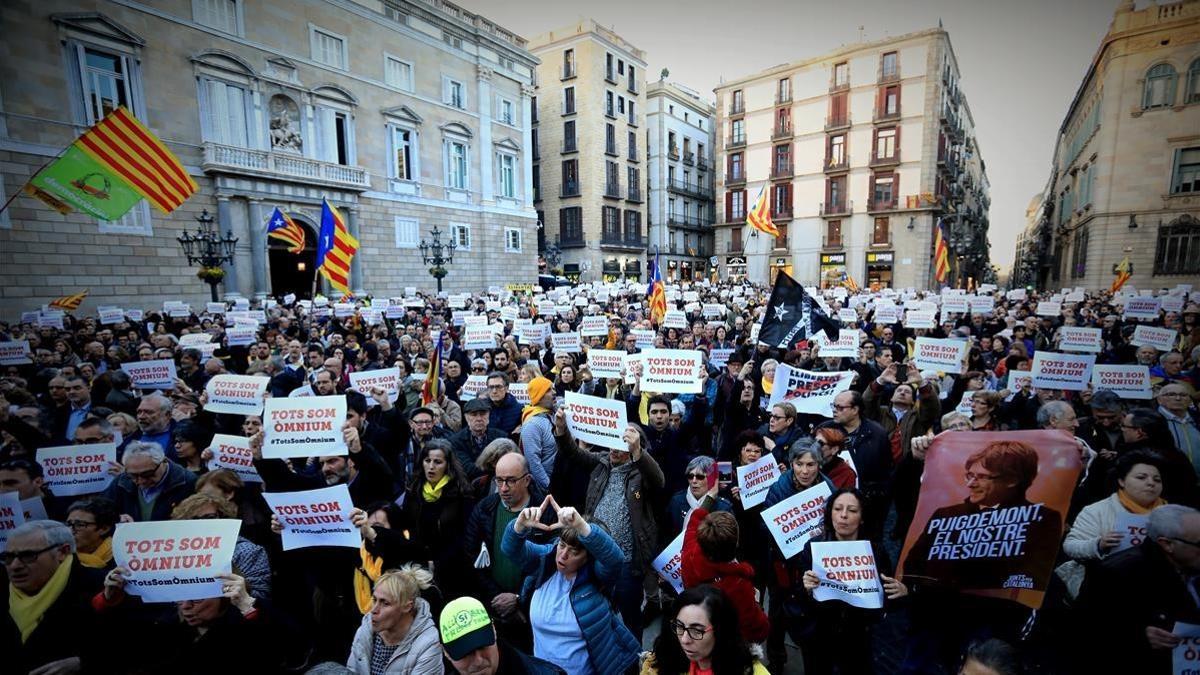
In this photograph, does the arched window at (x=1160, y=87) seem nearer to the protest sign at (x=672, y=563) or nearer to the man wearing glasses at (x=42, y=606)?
the protest sign at (x=672, y=563)

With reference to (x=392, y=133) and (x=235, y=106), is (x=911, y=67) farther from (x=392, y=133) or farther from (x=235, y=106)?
(x=235, y=106)

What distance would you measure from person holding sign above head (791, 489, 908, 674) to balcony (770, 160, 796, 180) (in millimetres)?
45572

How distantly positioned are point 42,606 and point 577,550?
9.00 feet

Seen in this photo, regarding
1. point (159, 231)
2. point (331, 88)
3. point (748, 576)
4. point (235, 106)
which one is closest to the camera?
point (748, 576)

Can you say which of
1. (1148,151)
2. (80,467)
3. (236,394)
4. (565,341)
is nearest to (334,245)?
(565,341)

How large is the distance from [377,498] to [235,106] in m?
23.9

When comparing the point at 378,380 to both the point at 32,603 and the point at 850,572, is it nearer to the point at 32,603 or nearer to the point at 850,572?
the point at 32,603

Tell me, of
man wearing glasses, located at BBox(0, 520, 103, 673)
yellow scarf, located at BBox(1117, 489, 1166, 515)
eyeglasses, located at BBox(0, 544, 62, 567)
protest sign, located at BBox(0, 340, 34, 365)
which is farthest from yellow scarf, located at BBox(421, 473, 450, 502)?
protest sign, located at BBox(0, 340, 34, 365)

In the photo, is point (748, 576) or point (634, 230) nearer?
point (748, 576)

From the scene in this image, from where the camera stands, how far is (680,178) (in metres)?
51.1

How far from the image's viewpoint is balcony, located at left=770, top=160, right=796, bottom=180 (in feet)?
144

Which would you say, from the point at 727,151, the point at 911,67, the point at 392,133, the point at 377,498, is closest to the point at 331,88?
the point at 392,133

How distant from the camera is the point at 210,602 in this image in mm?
2742

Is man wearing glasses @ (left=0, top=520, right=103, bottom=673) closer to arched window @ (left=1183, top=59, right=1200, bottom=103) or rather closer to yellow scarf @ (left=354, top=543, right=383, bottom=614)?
yellow scarf @ (left=354, top=543, right=383, bottom=614)
